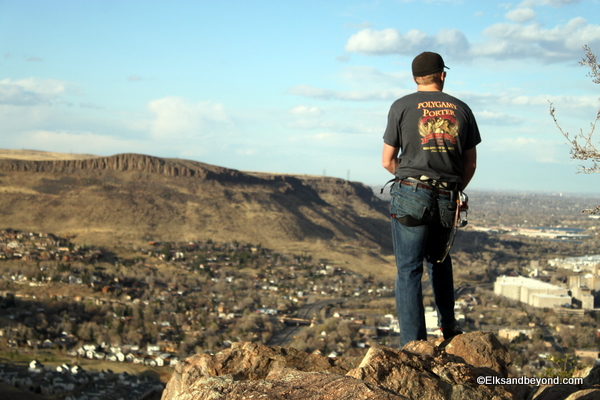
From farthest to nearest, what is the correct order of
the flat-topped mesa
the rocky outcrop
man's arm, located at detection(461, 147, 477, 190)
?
the flat-topped mesa < man's arm, located at detection(461, 147, 477, 190) < the rocky outcrop

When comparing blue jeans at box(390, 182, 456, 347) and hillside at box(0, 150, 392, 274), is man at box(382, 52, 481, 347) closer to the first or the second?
blue jeans at box(390, 182, 456, 347)

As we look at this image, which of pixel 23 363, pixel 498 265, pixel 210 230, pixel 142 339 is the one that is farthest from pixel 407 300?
pixel 498 265

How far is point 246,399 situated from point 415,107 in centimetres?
336

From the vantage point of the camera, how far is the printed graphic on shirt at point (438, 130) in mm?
5902

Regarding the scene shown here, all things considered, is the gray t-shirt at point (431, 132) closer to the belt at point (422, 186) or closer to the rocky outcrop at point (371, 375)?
the belt at point (422, 186)

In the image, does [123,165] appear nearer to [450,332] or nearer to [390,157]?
[450,332]

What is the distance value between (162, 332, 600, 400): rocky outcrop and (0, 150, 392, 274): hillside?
60.4 meters

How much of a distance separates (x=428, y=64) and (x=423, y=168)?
995 mm

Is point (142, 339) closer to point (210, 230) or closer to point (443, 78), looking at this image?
point (443, 78)

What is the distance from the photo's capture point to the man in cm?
592

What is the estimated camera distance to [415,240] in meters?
6.04

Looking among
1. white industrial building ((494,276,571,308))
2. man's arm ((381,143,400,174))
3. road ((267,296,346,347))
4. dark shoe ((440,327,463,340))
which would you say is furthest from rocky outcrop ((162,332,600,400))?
white industrial building ((494,276,571,308))

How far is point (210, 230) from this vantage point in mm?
76312

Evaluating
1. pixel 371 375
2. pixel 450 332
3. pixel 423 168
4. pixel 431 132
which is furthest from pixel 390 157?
pixel 371 375
